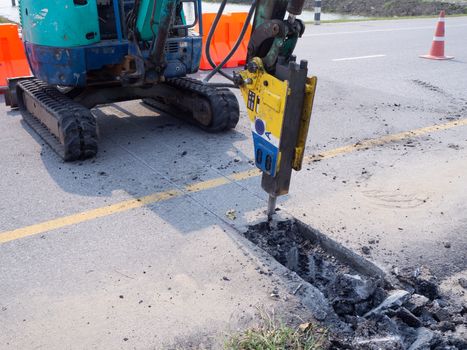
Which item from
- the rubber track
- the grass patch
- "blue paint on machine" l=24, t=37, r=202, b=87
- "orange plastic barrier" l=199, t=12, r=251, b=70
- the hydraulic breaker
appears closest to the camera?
the grass patch

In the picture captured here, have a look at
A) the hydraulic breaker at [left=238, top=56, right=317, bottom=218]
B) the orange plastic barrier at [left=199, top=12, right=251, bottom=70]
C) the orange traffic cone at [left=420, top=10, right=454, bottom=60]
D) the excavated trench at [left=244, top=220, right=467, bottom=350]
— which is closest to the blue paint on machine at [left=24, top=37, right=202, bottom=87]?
the hydraulic breaker at [left=238, top=56, right=317, bottom=218]

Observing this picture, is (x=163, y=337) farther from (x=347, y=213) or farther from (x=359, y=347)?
(x=347, y=213)

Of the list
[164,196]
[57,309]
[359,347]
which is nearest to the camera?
[359,347]

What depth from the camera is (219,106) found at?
6.30 metres

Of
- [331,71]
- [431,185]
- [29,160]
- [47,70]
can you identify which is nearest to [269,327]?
[431,185]

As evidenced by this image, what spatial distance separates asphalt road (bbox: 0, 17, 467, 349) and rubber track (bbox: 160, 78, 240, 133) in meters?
0.14

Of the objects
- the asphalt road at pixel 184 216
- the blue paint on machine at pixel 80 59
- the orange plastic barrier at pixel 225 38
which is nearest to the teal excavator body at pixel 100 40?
the blue paint on machine at pixel 80 59

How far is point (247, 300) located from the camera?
3.47m

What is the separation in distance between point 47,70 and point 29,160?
1061mm

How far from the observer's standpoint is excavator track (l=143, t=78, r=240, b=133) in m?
6.36

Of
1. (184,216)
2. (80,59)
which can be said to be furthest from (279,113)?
(80,59)

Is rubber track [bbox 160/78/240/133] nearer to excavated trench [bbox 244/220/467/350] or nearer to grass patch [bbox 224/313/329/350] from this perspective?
excavated trench [bbox 244/220/467/350]

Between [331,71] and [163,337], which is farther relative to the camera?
[331,71]

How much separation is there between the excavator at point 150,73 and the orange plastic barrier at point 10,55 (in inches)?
57.6
